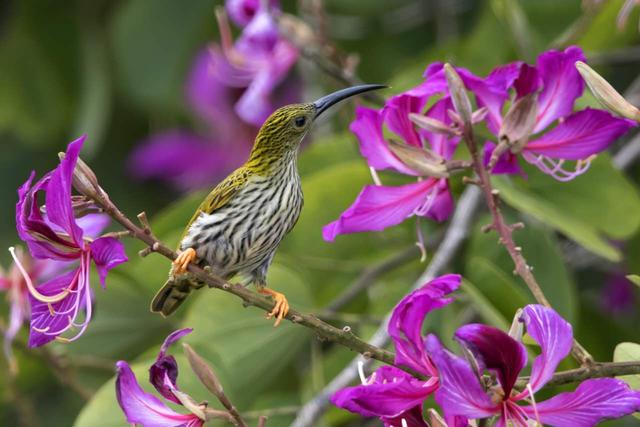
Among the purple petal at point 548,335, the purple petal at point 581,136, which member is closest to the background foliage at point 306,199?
the purple petal at point 548,335

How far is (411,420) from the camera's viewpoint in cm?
98

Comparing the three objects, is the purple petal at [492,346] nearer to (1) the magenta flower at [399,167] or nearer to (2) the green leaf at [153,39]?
(1) the magenta flower at [399,167]

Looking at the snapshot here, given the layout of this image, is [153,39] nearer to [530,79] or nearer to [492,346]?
[530,79]

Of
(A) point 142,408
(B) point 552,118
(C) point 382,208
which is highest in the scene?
Result: (B) point 552,118

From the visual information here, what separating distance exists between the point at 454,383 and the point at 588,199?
0.79 metres

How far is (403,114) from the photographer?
119 cm

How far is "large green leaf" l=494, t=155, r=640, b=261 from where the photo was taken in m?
1.51

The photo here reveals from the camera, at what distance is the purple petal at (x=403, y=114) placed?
118 cm

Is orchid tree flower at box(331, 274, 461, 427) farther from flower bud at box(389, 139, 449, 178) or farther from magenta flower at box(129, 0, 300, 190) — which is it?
magenta flower at box(129, 0, 300, 190)

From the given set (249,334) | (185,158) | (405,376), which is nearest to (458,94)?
(405,376)

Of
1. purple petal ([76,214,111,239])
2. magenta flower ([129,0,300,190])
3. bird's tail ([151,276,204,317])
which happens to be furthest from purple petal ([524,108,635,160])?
magenta flower ([129,0,300,190])

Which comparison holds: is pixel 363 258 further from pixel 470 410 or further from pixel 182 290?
pixel 470 410

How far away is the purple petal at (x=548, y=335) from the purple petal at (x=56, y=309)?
0.41 metres

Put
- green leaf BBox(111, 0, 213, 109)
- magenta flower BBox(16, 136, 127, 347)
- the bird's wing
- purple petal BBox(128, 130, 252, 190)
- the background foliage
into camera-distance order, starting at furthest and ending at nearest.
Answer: purple petal BBox(128, 130, 252, 190) < green leaf BBox(111, 0, 213, 109) < the background foliage < the bird's wing < magenta flower BBox(16, 136, 127, 347)
